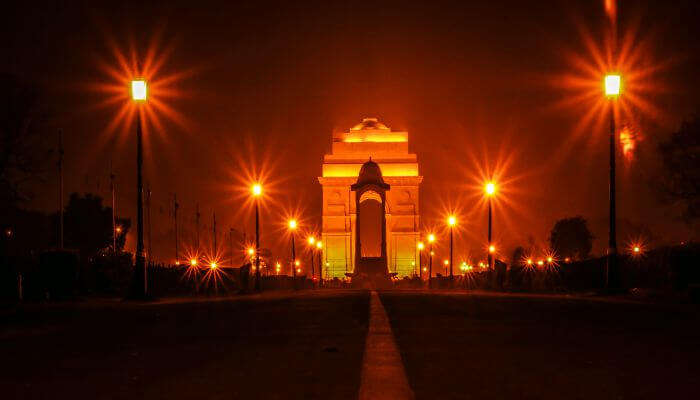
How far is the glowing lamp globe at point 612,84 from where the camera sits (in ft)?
86.3

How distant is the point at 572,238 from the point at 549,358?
3633 inches

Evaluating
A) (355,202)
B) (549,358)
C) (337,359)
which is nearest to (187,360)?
(337,359)

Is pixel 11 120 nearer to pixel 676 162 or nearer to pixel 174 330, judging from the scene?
pixel 174 330

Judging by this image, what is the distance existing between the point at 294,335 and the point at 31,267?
2101 cm

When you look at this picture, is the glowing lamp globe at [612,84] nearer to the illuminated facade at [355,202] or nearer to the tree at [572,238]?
the illuminated facade at [355,202]

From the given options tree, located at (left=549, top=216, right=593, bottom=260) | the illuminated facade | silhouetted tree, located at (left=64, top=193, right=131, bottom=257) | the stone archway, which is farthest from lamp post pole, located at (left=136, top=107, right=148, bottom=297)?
tree, located at (left=549, top=216, right=593, bottom=260)

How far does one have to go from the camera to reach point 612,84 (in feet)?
86.5

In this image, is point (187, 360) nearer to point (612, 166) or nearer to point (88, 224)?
point (612, 166)

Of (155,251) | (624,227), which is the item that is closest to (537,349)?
(624,227)

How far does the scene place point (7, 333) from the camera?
39.6 feet

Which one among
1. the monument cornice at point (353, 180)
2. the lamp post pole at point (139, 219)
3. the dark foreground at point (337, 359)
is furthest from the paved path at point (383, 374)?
the monument cornice at point (353, 180)

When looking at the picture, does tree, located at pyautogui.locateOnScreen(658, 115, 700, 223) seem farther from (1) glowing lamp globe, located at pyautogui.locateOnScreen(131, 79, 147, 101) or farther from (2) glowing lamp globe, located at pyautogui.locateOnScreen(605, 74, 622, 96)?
(1) glowing lamp globe, located at pyautogui.locateOnScreen(131, 79, 147, 101)

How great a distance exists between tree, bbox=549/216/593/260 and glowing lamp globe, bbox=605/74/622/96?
71.1 m

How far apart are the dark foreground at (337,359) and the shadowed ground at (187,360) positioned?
0.01 m
